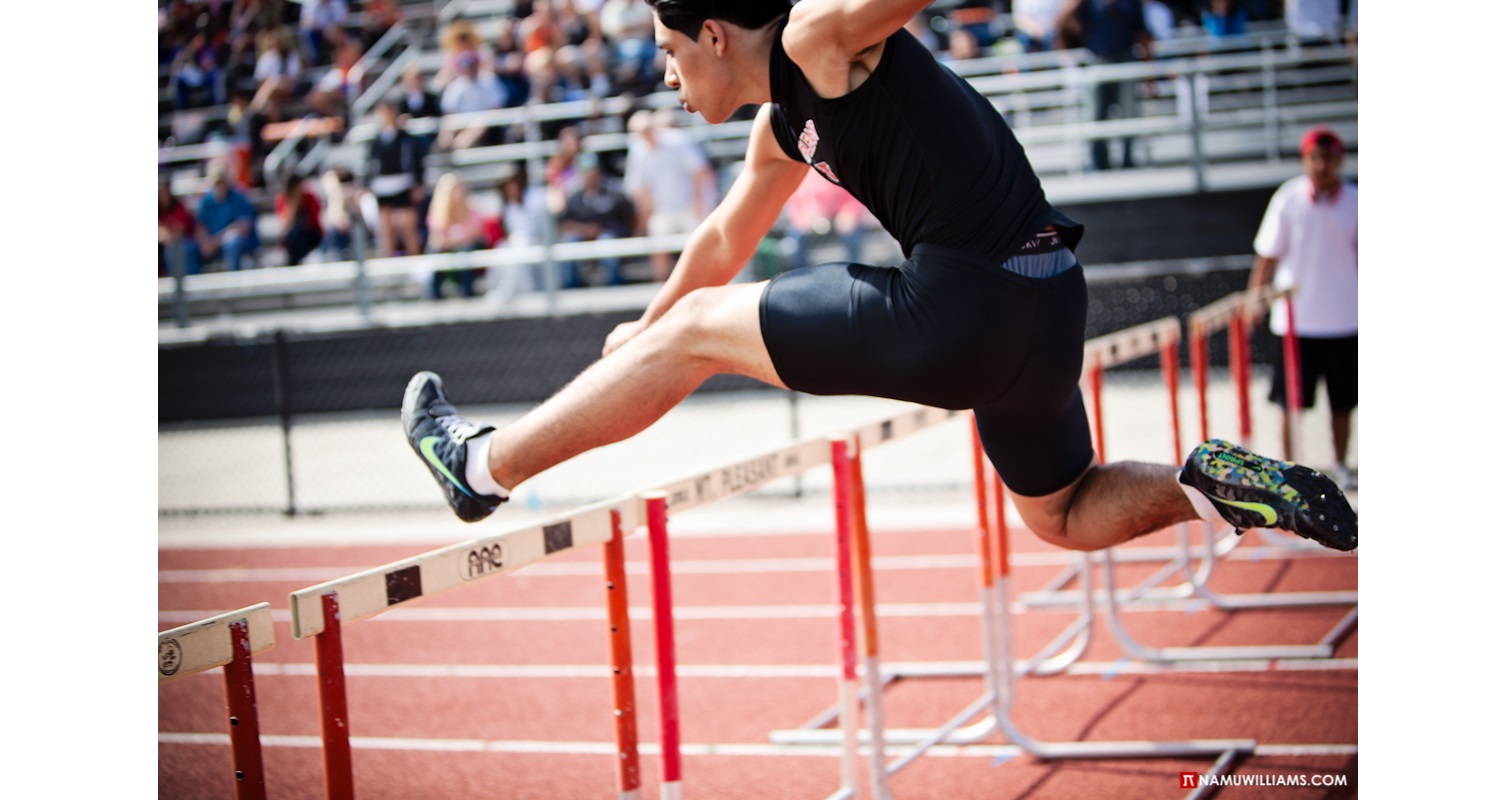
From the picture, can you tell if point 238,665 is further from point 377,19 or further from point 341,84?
point 377,19

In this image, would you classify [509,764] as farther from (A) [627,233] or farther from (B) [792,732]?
(A) [627,233]

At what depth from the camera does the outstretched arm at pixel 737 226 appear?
3191mm

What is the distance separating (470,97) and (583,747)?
1019 cm

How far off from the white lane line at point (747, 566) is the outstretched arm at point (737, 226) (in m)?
3.60

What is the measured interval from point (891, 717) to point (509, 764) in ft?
4.55

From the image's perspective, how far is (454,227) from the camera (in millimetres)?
12570

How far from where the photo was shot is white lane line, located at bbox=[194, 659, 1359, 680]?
531cm

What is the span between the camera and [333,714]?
7.61 ft

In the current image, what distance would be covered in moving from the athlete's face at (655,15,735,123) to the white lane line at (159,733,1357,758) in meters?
2.61

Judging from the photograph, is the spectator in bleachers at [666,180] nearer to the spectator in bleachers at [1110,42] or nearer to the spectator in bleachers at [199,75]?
the spectator in bleachers at [1110,42]

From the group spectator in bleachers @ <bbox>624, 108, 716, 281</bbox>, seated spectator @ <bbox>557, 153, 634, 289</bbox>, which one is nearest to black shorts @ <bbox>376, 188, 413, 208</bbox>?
seated spectator @ <bbox>557, 153, 634, 289</bbox>

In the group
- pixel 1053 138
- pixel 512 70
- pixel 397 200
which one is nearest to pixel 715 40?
pixel 1053 138

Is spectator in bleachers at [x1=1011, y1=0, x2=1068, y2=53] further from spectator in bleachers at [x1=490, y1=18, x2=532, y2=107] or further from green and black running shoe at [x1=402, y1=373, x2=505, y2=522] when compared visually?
green and black running shoe at [x1=402, y1=373, x2=505, y2=522]
